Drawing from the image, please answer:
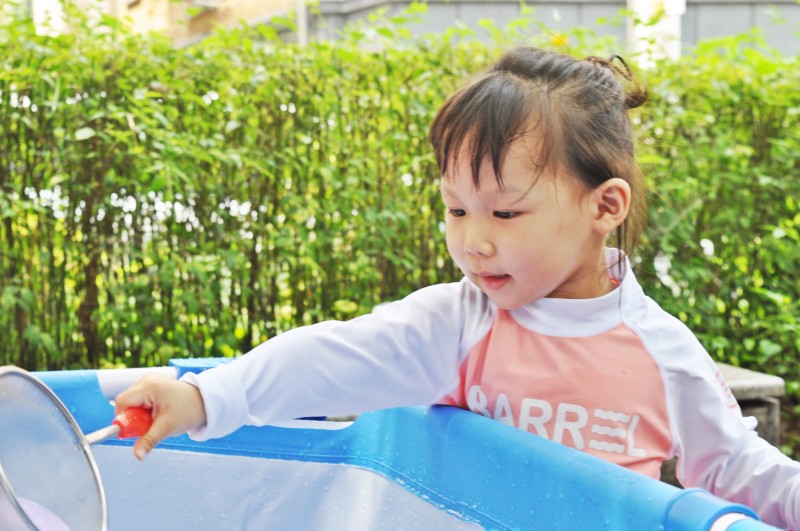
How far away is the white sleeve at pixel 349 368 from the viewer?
1.30 m

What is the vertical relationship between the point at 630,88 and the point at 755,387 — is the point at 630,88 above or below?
above

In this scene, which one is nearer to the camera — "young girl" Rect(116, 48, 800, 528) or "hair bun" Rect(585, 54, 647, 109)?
"young girl" Rect(116, 48, 800, 528)

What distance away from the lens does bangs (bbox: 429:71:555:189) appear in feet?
4.41

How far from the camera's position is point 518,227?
134 cm

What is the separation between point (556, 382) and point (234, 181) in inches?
99.2

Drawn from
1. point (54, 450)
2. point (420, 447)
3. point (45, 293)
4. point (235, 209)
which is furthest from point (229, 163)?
point (54, 450)

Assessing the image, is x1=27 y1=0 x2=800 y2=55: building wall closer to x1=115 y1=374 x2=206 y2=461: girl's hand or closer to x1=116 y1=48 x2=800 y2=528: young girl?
x1=116 y1=48 x2=800 y2=528: young girl

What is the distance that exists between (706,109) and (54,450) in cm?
376

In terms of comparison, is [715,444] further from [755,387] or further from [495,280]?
[755,387]

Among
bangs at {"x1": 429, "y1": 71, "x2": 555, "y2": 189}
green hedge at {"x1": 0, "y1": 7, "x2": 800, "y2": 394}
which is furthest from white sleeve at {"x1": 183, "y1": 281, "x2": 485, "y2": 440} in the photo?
green hedge at {"x1": 0, "y1": 7, "x2": 800, "y2": 394}

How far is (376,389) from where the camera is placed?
142 centimetres

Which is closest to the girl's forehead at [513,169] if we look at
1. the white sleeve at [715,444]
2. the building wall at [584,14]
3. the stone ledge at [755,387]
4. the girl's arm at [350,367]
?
the girl's arm at [350,367]

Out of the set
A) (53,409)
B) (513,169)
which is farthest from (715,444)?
(53,409)

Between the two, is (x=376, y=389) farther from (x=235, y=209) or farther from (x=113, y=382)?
(x=235, y=209)
